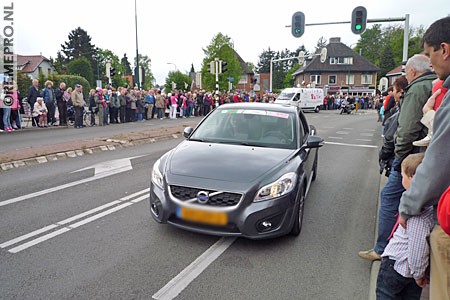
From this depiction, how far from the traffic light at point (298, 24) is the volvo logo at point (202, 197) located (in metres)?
16.6

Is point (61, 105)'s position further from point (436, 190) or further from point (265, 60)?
point (265, 60)

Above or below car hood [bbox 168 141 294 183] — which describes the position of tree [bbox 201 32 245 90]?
above

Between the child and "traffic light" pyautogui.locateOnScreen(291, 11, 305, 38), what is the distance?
17.6 meters

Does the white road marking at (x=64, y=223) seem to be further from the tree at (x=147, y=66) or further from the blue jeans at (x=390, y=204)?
the tree at (x=147, y=66)

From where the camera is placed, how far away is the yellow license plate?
3.88 m

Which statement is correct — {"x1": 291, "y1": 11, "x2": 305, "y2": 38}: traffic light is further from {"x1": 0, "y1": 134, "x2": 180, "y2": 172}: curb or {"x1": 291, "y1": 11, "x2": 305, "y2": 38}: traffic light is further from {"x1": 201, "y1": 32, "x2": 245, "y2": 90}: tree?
{"x1": 201, "y1": 32, "x2": 245, "y2": 90}: tree

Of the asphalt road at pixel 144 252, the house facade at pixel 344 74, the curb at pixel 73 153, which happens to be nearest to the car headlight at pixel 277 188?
the asphalt road at pixel 144 252

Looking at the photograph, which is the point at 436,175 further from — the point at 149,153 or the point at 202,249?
the point at 149,153

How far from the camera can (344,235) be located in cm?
470

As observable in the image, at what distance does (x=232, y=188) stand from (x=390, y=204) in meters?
1.68

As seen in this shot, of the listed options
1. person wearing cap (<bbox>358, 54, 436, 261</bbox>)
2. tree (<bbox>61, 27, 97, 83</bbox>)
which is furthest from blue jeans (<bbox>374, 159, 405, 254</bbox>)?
tree (<bbox>61, 27, 97, 83</bbox>)

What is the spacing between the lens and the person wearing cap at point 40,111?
15.3 meters

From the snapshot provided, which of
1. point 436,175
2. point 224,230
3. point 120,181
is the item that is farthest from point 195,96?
point 436,175

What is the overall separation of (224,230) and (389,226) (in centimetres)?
178
